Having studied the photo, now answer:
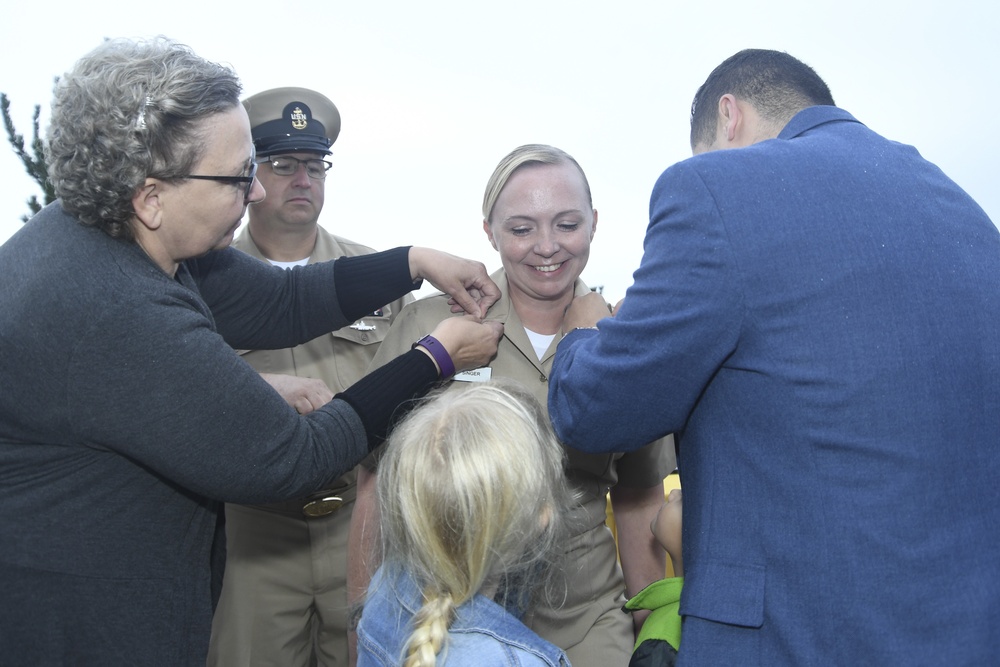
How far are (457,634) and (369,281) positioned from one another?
1.37 meters

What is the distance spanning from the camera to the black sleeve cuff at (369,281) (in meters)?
2.63

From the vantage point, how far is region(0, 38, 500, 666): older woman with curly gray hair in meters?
1.65

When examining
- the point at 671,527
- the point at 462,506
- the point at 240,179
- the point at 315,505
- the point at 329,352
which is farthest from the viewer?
the point at 329,352

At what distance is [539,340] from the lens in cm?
285

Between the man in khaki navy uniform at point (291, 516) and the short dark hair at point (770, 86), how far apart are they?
5.45 feet

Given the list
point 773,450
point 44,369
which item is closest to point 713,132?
point 773,450

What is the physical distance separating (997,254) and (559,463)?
0.95m

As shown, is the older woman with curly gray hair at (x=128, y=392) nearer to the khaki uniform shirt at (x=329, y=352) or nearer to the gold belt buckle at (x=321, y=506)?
the gold belt buckle at (x=321, y=506)

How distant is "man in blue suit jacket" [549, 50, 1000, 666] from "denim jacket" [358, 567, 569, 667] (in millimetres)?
332

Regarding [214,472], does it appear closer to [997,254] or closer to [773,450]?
[773,450]

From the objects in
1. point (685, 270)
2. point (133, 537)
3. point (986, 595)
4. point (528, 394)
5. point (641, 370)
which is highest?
point (685, 270)

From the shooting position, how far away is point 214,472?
173cm

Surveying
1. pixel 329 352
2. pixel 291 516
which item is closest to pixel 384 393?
pixel 291 516

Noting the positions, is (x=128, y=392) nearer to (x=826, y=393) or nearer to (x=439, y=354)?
(x=439, y=354)
